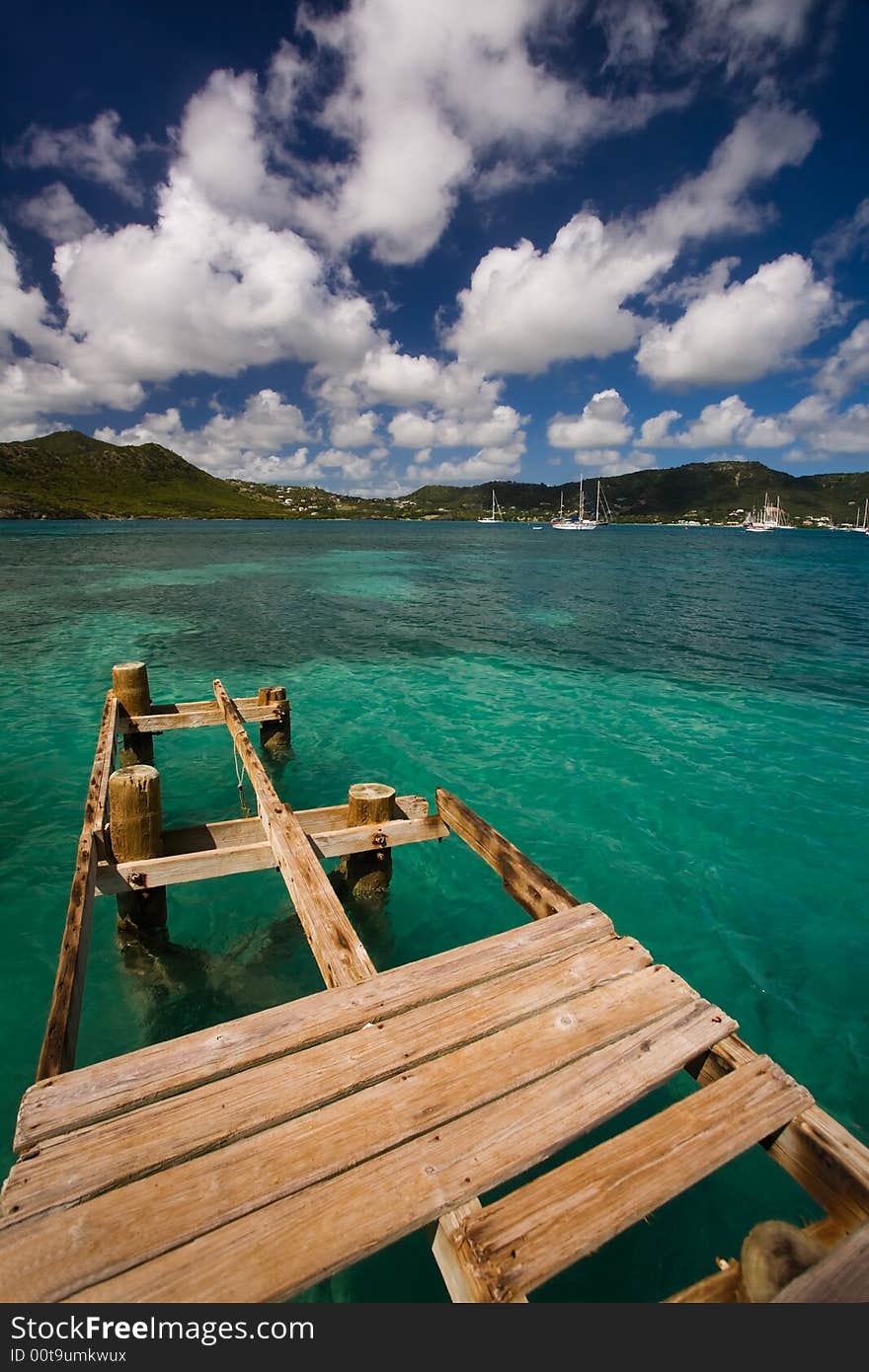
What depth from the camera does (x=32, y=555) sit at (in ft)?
224

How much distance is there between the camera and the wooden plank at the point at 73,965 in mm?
3846

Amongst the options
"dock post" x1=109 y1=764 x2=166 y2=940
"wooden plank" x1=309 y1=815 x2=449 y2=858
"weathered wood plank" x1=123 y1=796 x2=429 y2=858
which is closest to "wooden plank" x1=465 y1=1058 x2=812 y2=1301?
"wooden plank" x1=309 y1=815 x2=449 y2=858

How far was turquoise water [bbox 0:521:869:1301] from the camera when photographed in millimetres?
6559

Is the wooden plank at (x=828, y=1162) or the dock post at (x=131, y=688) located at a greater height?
the dock post at (x=131, y=688)

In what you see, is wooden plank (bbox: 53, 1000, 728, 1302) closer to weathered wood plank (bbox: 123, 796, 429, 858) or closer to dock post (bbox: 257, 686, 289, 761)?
weathered wood plank (bbox: 123, 796, 429, 858)

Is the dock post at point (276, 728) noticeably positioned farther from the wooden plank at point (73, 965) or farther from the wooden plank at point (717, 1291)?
the wooden plank at point (717, 1291)

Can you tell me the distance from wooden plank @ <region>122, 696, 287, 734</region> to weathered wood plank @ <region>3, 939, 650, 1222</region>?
10149mm

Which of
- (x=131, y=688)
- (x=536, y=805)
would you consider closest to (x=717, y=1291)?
(x=536, y=805)

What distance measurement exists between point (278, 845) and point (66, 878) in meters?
5.31

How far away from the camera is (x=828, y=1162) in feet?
10.4

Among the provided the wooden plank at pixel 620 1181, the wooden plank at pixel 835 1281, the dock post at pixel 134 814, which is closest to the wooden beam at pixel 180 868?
the dock post at pixel 134 814

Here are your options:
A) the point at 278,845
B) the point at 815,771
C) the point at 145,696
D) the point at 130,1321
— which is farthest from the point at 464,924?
the point at 815,771

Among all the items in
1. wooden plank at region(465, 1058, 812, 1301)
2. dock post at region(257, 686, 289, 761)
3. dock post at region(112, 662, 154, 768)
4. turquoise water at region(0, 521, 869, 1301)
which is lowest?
turquoise water at region(0, 521, 869, 1301)

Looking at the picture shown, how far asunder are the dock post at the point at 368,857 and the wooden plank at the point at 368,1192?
414 centimetres
